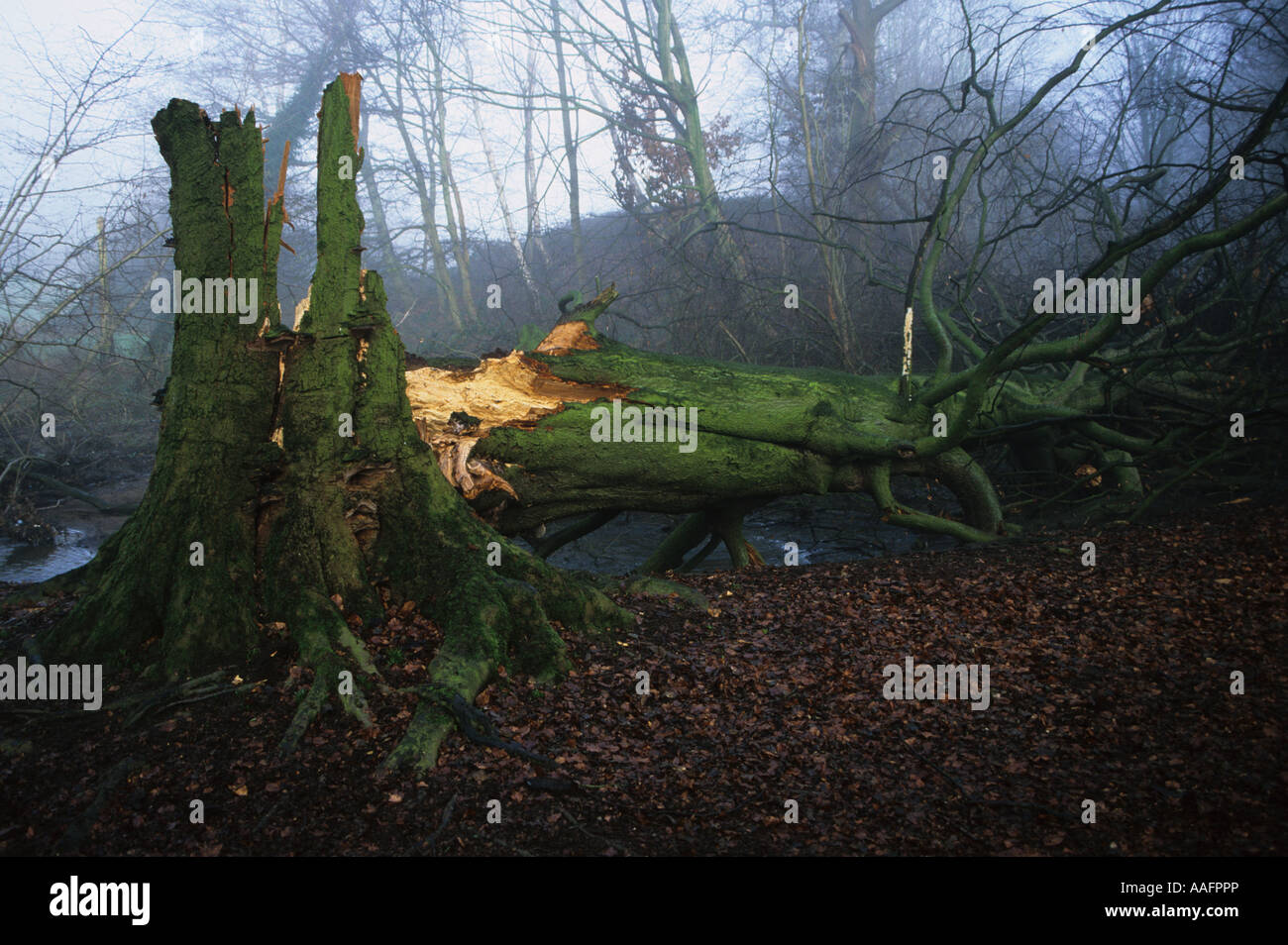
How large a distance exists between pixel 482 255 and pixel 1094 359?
19600mm

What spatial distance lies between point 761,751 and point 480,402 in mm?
3175

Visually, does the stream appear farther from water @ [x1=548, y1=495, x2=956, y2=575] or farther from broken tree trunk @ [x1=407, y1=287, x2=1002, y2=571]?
broken tree trunk @ [x1=407, y1=287, x2=1002, y2=571]

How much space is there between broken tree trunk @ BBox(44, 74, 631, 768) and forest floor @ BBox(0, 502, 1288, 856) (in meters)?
0.23

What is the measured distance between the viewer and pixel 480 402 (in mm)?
5848

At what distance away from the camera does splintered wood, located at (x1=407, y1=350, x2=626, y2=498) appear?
565cm
